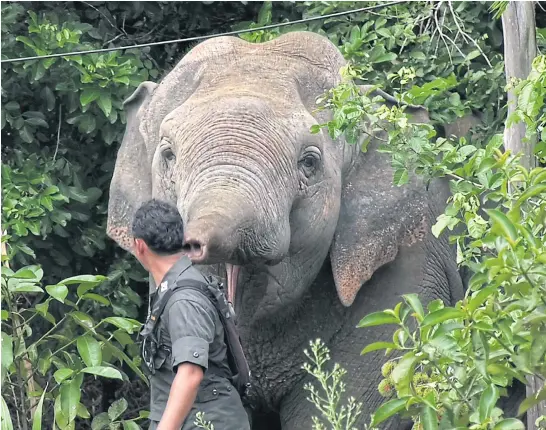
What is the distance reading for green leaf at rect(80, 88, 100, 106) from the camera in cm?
827

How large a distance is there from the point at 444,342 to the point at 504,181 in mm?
597

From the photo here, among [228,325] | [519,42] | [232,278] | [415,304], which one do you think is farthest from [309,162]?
[415,304]

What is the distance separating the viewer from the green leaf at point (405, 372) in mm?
4992

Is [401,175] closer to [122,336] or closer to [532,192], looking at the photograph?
[532,192]

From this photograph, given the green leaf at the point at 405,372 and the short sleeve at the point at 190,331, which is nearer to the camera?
the green leaf at the point at 405,372

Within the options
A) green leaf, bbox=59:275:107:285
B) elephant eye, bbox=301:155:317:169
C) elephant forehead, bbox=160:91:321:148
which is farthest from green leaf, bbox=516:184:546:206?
green leaf, bbox=59:275:107:285

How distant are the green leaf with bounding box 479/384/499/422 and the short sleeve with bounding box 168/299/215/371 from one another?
0.92 m

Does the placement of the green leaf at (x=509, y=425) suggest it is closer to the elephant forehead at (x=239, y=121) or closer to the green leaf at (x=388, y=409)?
the green leaf at (x=388, y=409)

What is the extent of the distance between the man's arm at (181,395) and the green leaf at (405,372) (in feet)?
2.17

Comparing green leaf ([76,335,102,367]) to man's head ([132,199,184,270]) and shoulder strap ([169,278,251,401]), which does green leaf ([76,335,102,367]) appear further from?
man's head ([132,199,184,270])

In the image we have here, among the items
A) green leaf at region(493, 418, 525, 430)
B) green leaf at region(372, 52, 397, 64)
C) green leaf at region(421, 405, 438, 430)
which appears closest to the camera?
green leaf at region(493, 418, 525, 430)

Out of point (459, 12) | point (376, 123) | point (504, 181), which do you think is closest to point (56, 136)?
point (459, 12)

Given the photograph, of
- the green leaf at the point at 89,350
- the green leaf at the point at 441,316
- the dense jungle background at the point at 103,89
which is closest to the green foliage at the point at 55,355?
the green leaf at the point at 89,350

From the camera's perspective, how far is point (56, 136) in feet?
29.2
